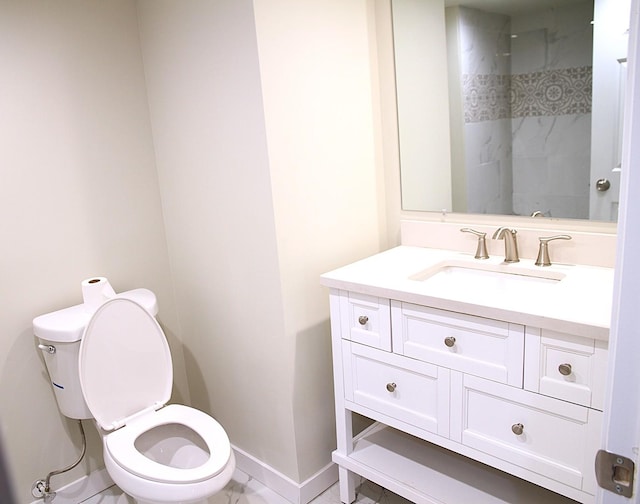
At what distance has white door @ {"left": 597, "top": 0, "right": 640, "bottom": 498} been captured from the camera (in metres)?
0.58

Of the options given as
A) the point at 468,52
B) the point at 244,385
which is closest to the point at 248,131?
the point at 468,52

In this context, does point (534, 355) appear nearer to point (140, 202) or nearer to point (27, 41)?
point (140, 202)

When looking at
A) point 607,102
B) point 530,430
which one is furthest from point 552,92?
point 530,430

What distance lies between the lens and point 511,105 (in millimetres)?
1919

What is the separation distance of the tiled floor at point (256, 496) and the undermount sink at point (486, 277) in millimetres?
871

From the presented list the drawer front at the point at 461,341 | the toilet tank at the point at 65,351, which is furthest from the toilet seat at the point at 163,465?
the drawer front at the point at 461,341

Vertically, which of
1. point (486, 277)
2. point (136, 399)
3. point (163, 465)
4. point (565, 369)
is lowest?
point (163, 465)

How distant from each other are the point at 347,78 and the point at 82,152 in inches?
43.0

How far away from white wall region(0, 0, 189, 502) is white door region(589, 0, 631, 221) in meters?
1.75

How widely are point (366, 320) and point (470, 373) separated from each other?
39 centimetres

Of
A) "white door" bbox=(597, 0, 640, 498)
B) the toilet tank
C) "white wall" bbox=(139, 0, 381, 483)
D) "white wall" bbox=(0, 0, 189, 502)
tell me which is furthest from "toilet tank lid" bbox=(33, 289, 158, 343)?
"white door" bbox=(597, 0, 640, 498)

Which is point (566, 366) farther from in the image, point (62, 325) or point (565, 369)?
point (62, 325)

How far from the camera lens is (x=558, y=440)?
1.45m

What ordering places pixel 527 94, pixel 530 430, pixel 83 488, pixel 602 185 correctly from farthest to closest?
pixel 83 488, pixel 527 94, pixel 602 185, pixel 530 430
